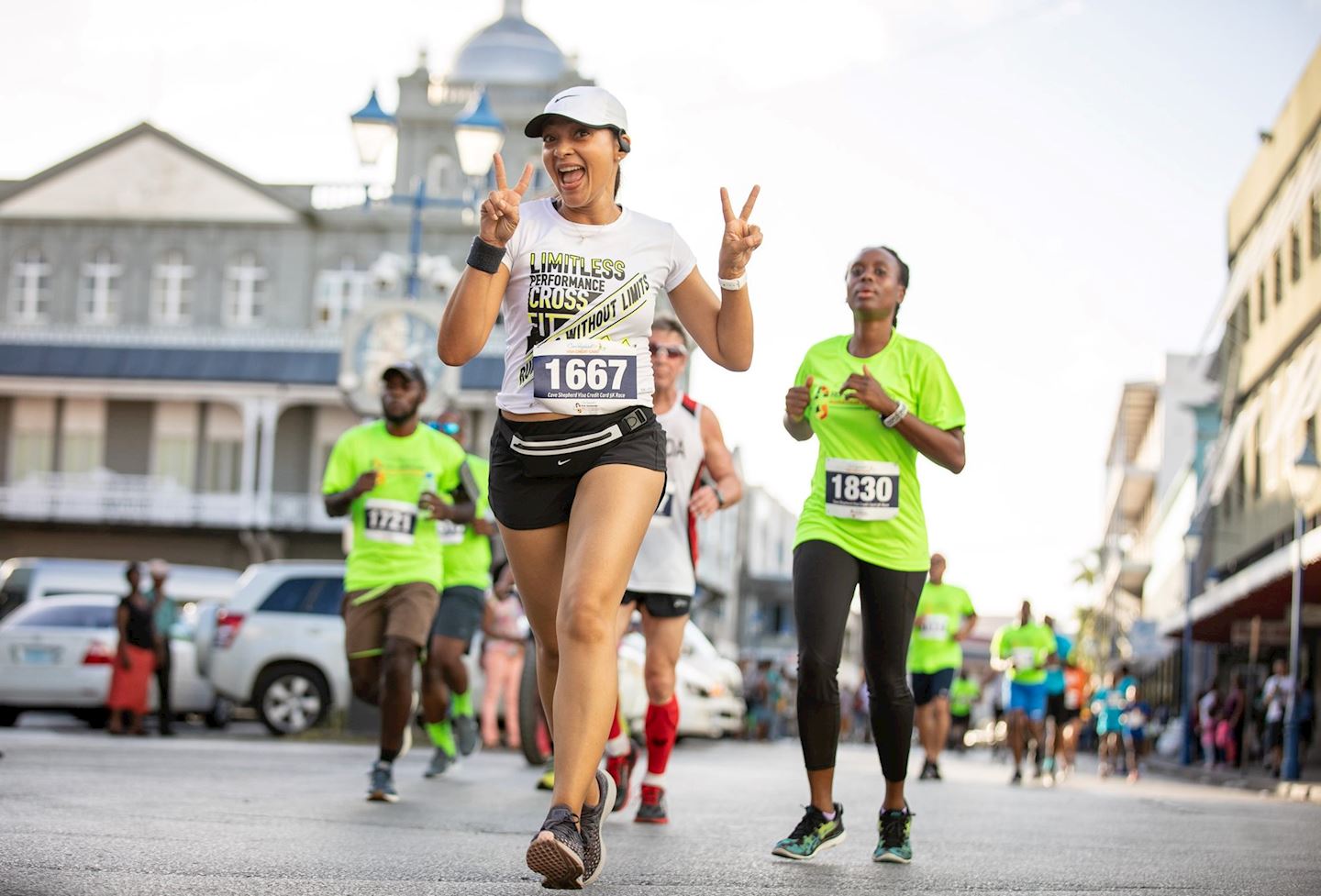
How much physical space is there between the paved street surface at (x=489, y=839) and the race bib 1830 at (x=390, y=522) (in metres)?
1.23

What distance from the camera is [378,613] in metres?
9.51

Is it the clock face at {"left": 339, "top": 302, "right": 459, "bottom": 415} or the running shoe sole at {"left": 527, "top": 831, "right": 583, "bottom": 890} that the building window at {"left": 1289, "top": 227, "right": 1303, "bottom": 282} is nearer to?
the clock face at {"left": 339, "top": 302, "right": 459, "bottom": 415}

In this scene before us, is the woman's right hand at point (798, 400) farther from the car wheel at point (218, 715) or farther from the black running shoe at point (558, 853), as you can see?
the car wheel at point (218, 715)

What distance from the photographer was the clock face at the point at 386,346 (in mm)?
21281

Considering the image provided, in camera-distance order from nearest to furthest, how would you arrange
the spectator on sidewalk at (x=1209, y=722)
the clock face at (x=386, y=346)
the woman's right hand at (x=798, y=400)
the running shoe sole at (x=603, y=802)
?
1. the running shoe sole at (x=603, y=802)
2. the woman's right hand at (x=798, y=400)
3. the clock face at (x=386, y=346)
4. the spectator on sidewalk at (x=1209, y=722)

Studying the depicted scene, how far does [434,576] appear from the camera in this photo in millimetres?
9641

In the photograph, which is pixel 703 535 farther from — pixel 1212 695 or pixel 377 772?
pixel 377 772

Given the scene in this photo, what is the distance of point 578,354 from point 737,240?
0.57 m

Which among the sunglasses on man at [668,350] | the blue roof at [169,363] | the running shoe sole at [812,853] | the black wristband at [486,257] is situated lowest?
the running shoe sole at [812,853]

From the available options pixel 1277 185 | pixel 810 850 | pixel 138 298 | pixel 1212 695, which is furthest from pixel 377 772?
pixel 138 298

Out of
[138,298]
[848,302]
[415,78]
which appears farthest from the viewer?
[415,78]

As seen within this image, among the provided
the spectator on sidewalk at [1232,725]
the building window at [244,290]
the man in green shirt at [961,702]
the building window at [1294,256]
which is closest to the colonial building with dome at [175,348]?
the building window at [244,290]

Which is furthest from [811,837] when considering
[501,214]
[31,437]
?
[31,437]

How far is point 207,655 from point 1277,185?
25005 millimetres
